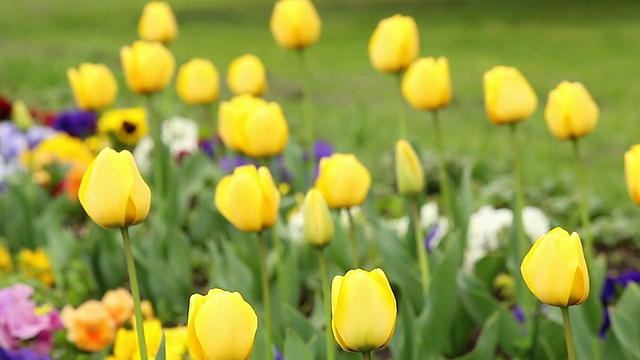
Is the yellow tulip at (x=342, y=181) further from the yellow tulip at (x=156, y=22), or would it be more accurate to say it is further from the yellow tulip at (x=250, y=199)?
the yellow tulip at (x=156, y=22)

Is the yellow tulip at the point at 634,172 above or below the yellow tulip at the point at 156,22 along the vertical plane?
below

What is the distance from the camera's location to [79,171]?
4070 mm

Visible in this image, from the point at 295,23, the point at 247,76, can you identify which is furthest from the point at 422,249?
the point at 247,76

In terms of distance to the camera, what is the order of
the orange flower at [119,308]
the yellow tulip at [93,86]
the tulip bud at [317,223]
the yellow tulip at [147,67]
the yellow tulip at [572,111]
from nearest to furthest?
the tulip bud at [317,223] < the yellow tulip at [572,111] < the orange flower at [119,308] < the yellow tulip at [147,67] < the yellow tulip at [93,86]

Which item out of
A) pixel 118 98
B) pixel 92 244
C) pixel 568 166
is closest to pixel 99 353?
pixel 92 244

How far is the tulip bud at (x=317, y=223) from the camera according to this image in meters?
1.81

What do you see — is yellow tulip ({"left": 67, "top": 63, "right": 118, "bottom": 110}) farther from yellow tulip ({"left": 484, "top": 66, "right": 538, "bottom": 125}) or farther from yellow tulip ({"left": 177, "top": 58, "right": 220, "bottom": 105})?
yellow tulip ({"left": 484, "top": 66, "right": 538, "bottom": 125})

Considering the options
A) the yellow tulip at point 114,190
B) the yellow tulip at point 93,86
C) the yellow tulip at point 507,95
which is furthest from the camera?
the yellow tulip at point 93,86

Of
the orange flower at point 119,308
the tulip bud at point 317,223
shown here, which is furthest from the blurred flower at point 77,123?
the tulip bud at point 317,223

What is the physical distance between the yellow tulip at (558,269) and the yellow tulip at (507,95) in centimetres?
93

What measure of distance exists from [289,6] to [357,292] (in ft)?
5.98

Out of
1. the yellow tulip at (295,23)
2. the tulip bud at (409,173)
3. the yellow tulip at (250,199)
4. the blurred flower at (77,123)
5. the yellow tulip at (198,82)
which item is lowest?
the blurred flower at (77,123)

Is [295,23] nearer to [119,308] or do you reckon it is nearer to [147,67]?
[147,67]

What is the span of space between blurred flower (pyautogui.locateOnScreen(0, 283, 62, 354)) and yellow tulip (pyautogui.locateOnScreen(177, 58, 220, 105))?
969 mm
